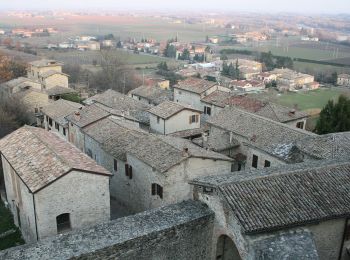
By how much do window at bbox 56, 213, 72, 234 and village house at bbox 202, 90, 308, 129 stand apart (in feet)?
73.0

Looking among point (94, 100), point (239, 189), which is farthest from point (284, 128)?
point (94, 100)

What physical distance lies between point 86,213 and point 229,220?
7.86 meters

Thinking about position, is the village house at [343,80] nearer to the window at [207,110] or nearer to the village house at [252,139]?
the window at [207,110]

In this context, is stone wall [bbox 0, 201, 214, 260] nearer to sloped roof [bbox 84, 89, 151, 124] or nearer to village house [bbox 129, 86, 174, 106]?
sloped roof [bbox 84, 89, 151, 124]

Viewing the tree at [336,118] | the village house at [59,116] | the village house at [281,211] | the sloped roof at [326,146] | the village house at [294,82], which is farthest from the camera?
the village house at [294,82]

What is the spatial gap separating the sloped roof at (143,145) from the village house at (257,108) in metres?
13.1

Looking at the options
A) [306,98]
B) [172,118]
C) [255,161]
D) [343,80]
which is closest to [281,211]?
[255,161]

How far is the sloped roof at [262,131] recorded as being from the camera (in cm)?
2603

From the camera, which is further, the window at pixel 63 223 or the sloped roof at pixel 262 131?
the sloped roof at pixel 262 131

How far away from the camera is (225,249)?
53.8 feet

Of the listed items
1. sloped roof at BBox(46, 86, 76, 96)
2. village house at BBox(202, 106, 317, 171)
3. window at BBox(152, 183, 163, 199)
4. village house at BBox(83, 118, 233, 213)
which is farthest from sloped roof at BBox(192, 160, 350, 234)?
sloped roof at BBox(46, 86, 76, 96)

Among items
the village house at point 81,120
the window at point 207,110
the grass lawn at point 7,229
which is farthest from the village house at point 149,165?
the window at point 207,110

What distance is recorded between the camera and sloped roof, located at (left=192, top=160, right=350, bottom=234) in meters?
13.9

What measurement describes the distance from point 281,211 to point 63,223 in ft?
34.3
